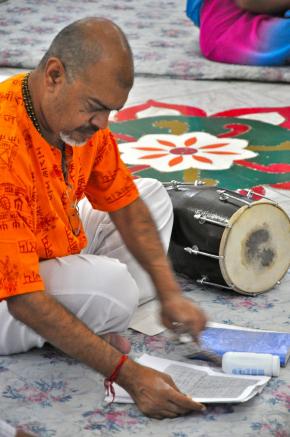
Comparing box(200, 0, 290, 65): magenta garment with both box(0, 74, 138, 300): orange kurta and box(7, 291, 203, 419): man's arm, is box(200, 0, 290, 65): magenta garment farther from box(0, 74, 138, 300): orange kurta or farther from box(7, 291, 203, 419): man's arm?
box(7, 291, 203, 419): man's arm

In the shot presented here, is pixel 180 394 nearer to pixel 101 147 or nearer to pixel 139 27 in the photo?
pixel 101 147

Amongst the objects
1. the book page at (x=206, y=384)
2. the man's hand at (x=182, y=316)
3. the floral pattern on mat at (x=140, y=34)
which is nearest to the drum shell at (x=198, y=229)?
the book page at (x=206, y=384)

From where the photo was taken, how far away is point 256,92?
571cm

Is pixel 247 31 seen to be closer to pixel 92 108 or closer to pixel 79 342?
pixel 92 108

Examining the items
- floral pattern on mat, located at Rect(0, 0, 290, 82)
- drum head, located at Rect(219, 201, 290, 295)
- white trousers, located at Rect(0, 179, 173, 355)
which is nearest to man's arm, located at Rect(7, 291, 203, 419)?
white trousers, located at Rect(0, 179, 173, 355)

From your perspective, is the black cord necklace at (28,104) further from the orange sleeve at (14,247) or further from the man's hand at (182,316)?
the man's hand at (182,316)

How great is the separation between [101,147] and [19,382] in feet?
2.34

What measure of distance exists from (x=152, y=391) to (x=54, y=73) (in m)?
0.81

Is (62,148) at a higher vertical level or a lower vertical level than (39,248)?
higher

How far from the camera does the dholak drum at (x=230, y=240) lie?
10.6 feet

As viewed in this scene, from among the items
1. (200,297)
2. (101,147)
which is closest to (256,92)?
(200,297)

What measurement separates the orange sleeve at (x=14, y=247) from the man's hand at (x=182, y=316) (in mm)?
376

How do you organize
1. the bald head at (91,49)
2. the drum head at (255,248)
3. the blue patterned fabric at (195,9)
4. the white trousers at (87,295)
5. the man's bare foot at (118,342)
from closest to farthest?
the bald head at (91,49) → the white trousers at (87,295) → the man's bare foot at (118,342) → the drum head at (255,248) → the blue patterned fabric at (195,9)

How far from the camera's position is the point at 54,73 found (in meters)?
2.33
